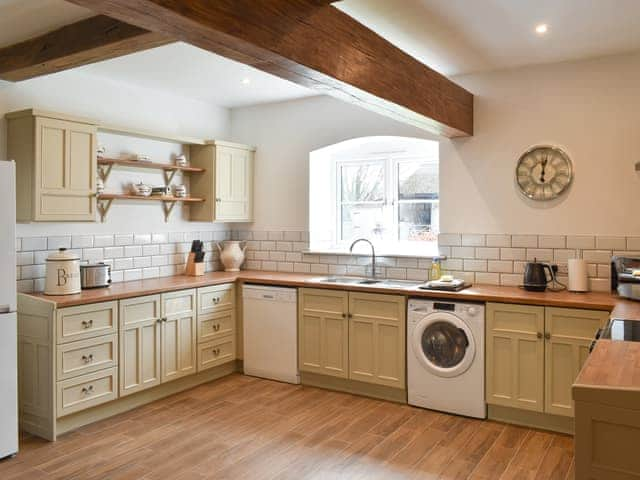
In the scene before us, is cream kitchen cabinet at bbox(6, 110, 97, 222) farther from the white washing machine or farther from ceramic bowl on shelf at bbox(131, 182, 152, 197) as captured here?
the white washing machine

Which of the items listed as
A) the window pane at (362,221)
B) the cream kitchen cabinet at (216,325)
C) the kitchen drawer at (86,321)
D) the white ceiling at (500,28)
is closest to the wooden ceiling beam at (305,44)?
the white ceiling at (500,28)

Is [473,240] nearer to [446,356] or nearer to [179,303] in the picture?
[446,356]

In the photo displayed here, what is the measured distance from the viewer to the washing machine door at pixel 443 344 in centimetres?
388

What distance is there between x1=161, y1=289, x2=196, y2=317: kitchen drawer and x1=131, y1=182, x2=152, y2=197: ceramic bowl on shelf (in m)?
0.91

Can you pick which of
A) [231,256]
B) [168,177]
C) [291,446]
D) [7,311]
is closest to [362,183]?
[231,256]

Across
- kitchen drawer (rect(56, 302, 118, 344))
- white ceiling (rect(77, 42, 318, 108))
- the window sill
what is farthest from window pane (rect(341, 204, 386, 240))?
kitchen drawer (rect(56, 302, 118, 344))

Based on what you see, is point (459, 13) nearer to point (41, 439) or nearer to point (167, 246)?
point (167, 246)

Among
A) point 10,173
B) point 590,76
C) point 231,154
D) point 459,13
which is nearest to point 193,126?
point 231,154

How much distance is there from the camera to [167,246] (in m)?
5.04

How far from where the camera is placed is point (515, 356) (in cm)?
372

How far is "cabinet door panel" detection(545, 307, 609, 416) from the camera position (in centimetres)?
348

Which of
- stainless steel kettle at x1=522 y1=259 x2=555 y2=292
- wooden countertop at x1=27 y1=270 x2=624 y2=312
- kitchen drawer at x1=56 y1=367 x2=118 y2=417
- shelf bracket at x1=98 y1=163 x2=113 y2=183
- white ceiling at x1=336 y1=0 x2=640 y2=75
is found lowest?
kitchen drawer at x1=56 y1=367 x2=118 y2=417

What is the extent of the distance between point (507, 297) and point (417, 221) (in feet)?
4.58

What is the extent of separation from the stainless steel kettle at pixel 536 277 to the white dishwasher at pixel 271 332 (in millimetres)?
1827
